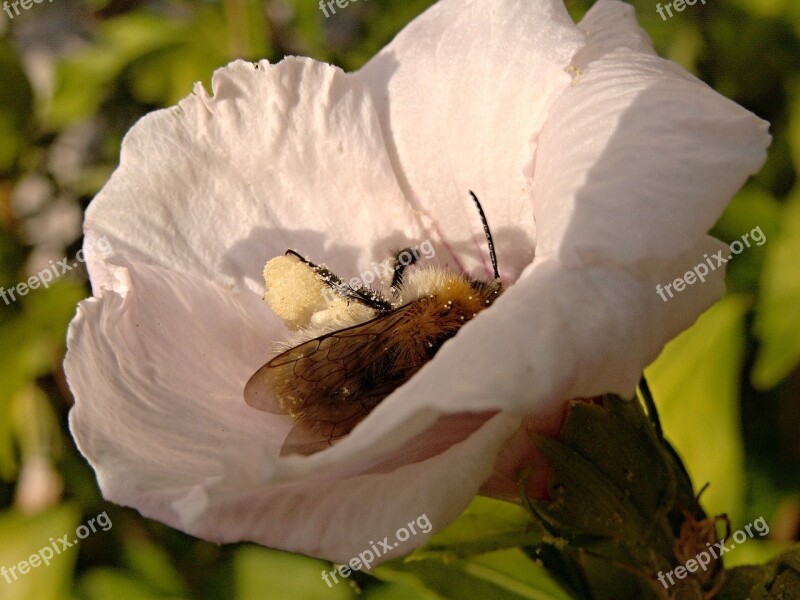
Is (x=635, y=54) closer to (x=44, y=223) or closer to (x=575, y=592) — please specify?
(x=575, y=592)

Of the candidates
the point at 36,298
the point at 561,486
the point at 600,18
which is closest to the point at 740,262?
the point at 600,18

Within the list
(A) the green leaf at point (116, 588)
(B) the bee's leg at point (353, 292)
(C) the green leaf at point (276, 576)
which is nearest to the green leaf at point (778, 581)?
(B) the bee's leg at point (353, 292)

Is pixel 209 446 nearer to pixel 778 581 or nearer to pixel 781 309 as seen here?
pixel 778 581

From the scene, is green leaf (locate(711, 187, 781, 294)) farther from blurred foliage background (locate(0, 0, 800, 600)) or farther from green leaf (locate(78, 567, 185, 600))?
green leaf (locate(78, 567, 185, 600))

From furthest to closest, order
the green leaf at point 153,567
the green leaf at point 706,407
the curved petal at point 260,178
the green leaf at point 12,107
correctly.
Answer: the green leaf at point 12,107 < the green leaf at point 153,567 < the green leaf at point 706,407 < the curved petal at point 260,178
